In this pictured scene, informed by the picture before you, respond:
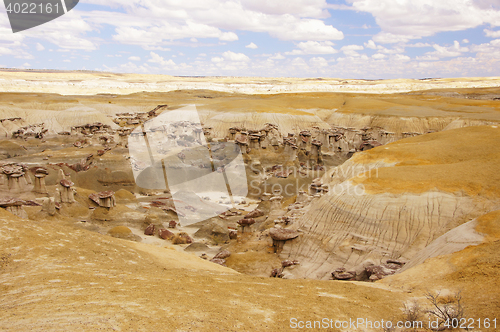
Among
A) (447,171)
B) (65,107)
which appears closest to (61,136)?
(65,107)

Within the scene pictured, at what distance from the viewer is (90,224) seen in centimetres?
2062

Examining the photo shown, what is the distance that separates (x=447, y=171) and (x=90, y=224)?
18768 mm

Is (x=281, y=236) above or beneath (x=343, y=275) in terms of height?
above

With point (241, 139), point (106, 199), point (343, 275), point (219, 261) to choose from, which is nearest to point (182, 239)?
point (219, 261)

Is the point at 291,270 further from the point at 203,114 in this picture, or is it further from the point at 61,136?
the point at 203,114

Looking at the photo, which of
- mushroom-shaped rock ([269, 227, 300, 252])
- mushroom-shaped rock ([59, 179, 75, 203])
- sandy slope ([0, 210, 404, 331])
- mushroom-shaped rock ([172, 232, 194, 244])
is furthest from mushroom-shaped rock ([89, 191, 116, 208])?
sandy slope ([0, 210, 404, 331])

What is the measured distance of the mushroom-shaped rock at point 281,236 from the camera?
17062 millimetres

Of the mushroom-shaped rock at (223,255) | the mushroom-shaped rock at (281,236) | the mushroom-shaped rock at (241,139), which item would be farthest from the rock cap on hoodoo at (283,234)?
the mushroom-shaped rock at (241,139)

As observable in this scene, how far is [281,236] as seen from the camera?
1708cm

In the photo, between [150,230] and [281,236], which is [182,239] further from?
[281,236]
